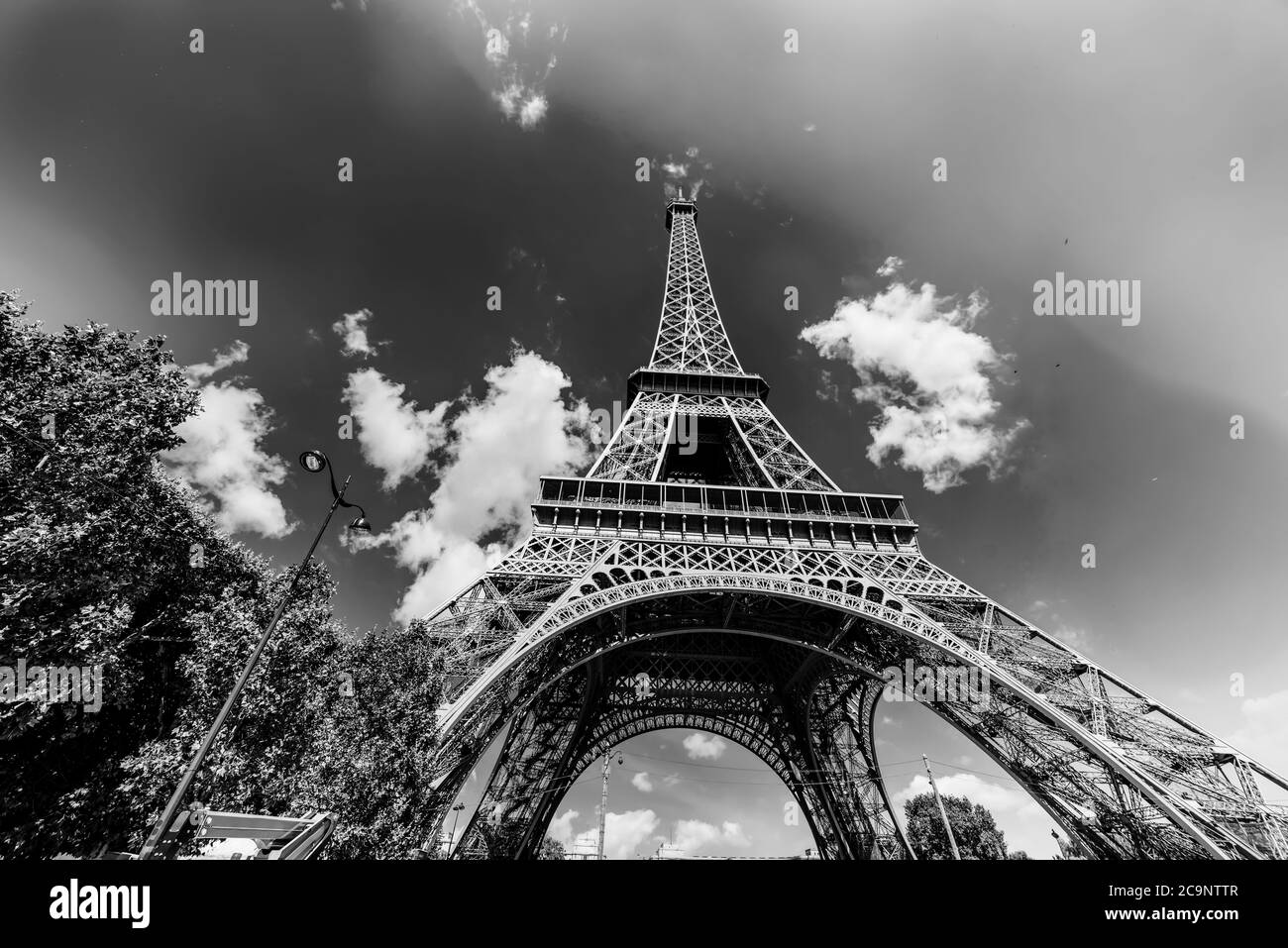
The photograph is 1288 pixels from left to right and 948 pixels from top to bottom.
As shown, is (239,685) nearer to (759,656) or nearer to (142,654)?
(142,654)

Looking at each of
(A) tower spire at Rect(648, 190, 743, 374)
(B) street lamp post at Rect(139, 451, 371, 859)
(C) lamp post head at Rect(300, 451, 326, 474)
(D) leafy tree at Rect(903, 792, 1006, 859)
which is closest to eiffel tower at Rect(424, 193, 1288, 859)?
(A) tower spire at Rect(648, 190, 743, 374)

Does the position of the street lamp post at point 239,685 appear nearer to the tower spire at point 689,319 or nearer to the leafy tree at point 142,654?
the leafy tree at point 142,654

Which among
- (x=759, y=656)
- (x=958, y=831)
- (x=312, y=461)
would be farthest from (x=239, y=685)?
(x=958, y=831)

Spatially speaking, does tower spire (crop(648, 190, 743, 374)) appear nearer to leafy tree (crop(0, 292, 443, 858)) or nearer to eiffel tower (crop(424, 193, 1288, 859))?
eiffel tower (crop(424, 193, 1288, 859))
